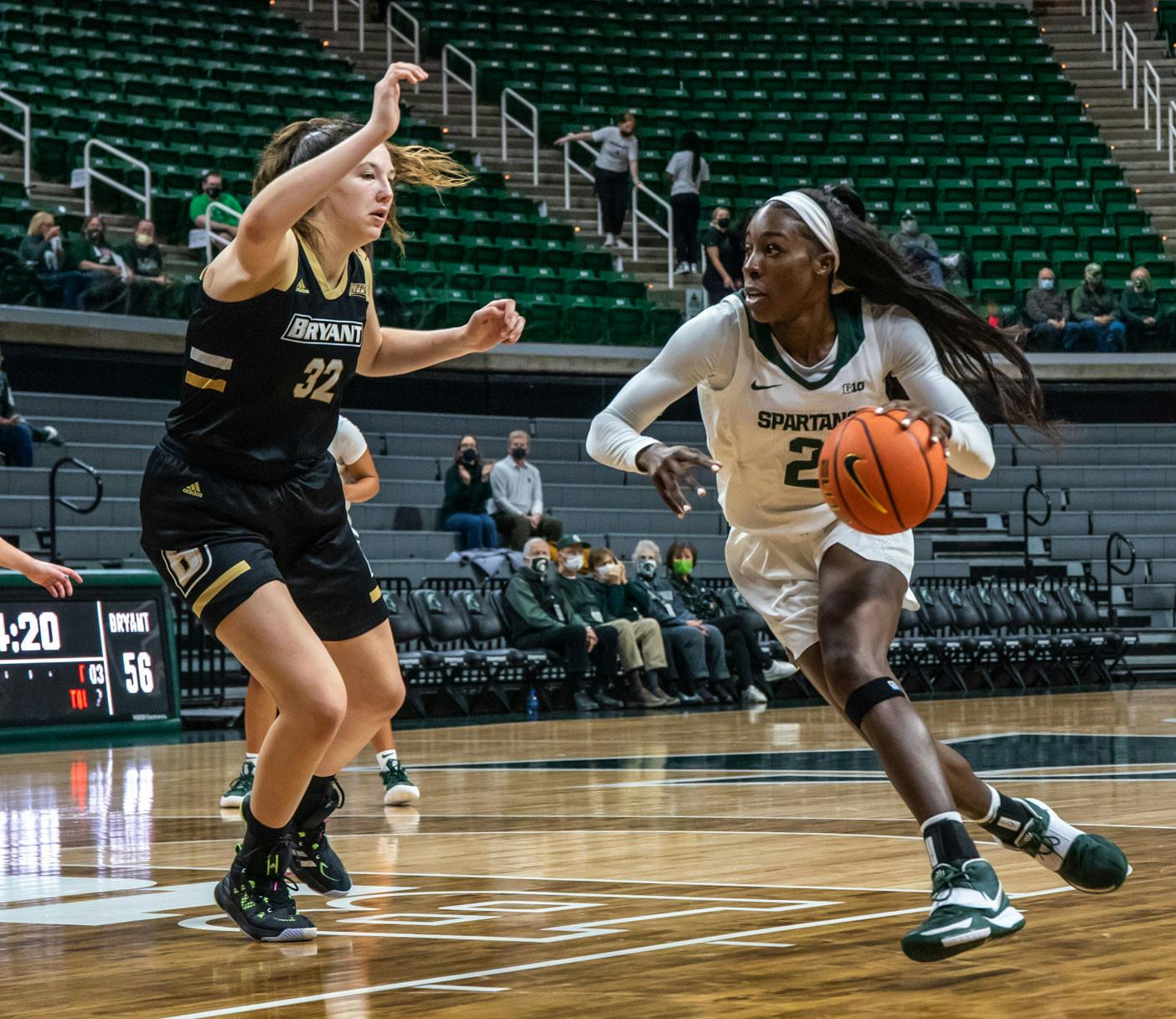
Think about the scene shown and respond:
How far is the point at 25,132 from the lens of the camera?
17922mm

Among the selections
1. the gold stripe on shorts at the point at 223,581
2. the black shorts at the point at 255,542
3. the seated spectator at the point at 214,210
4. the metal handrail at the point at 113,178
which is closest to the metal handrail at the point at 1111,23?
the seated spectator at the point at 214,210

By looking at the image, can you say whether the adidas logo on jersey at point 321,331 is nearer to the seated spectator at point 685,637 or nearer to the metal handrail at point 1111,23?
the seated spectator at point 685,637

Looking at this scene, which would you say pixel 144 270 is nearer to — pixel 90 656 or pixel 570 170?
pixel 90 656

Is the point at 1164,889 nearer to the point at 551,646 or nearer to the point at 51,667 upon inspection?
the point at 51,667

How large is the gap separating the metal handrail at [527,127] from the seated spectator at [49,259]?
25.5 ft

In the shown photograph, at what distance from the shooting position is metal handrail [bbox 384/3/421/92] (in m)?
24.5

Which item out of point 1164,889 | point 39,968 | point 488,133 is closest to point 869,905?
point 1164,889

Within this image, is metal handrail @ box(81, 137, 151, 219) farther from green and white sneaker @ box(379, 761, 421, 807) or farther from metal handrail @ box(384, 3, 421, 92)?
green and white sneaker @ box(379, 761, 421, 807)

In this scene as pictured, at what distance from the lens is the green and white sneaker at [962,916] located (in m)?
3.27

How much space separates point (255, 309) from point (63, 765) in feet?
21.3

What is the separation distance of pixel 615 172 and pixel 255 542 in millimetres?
17973

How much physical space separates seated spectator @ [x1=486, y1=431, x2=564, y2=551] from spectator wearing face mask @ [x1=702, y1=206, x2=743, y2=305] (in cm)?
422

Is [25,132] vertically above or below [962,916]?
above

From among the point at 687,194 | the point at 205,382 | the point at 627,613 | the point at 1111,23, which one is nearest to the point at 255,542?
the point at 205,382
